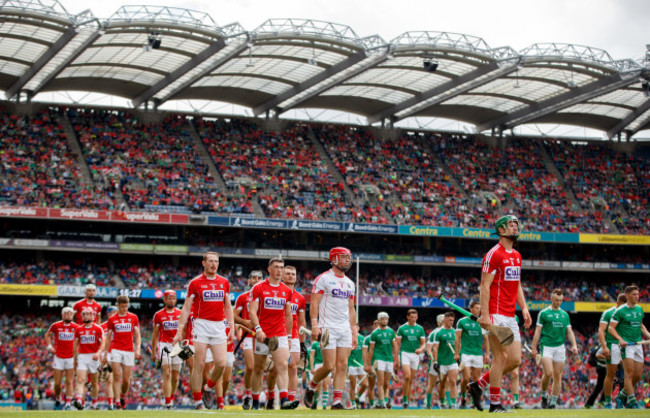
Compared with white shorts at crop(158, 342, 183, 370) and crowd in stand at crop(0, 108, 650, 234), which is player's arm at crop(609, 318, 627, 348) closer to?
white shorts at crop(158, 342, 183, 370)

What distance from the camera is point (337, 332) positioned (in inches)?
556

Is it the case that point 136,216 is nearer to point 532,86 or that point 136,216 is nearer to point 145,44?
point 145,44

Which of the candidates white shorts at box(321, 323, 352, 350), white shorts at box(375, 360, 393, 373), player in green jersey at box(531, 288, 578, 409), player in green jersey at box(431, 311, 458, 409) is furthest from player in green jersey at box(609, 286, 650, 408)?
white shorts at box(375, 360, 393, 373)

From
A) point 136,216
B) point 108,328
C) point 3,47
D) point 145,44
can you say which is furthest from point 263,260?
point 108,328

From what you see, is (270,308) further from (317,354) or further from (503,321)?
(317,354)

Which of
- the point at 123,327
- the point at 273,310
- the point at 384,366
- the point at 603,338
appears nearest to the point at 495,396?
the point at 273,310

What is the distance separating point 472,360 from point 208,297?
27.9ft

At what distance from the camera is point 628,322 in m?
16.9

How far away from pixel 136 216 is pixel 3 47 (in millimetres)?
11129

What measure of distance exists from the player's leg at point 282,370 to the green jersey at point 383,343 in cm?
749

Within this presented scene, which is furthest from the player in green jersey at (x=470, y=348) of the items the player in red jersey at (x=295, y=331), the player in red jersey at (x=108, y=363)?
the player in red jersey at (x=108, y=363)

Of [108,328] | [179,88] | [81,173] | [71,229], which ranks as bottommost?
[108,328]

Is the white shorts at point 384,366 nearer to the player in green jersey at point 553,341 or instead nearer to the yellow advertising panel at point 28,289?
the player in green jersey at point 553,341

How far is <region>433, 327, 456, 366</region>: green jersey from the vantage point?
2102 centimetres
